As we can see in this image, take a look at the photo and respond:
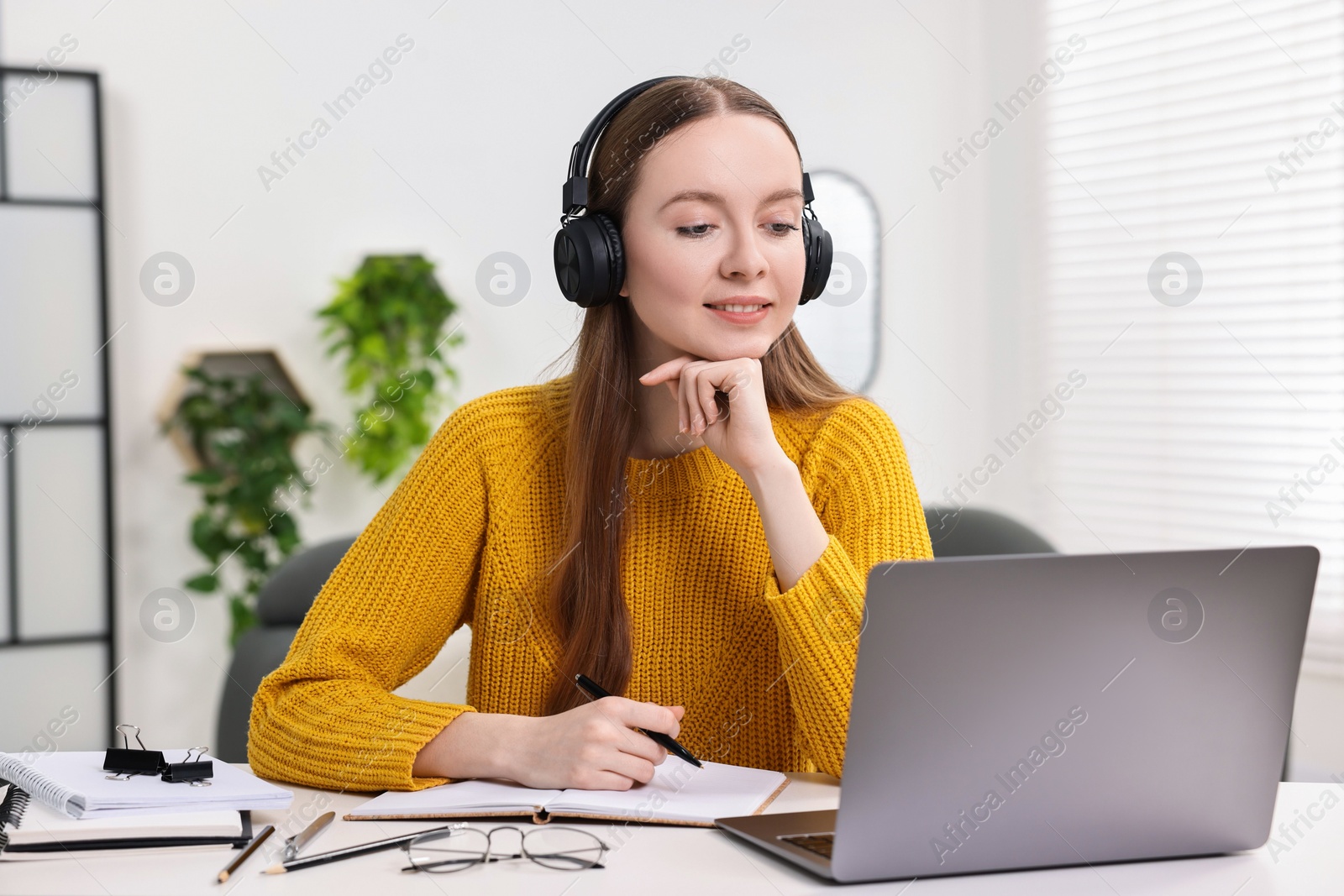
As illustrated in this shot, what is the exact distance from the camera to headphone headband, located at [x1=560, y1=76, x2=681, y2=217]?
1292mm

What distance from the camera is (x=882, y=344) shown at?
343 cm

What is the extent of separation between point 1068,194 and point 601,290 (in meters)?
2.20

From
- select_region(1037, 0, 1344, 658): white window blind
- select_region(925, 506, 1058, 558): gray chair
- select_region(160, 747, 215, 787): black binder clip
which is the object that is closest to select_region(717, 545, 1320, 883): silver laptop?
select_region(160, 747, 215, 787): black binder clip

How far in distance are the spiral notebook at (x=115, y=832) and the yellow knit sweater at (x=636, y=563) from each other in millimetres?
320

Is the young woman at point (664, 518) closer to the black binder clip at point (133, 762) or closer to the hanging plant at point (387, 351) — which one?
the black binder clip at point (133, 762)

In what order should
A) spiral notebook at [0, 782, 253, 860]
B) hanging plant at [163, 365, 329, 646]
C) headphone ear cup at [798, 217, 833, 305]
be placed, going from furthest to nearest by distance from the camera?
hanging plant at [163, 365, 329, 646], headphone ear cup at [798, 217, 833, 305], spiral notebook at [0, 782, 253, 860]

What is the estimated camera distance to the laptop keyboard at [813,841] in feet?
2.68

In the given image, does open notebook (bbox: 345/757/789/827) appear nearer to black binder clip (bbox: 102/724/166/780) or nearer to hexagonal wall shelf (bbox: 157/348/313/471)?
black binder clip (bbox: 102/724/166/780)

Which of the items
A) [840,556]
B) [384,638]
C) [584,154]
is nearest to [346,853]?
[384,638]

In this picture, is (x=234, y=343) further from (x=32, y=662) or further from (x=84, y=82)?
(x=32, y=662)

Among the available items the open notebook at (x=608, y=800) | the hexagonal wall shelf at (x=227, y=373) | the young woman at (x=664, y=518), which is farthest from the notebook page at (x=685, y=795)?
the hexagonal wall shelf at (x=227, y=373)

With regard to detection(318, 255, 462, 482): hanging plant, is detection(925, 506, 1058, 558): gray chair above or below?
below

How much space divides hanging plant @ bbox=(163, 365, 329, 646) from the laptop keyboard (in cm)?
237

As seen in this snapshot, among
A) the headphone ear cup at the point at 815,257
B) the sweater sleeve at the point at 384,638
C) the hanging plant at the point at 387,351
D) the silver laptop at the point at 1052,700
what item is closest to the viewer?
the silver laptop at the point at 1052,700
